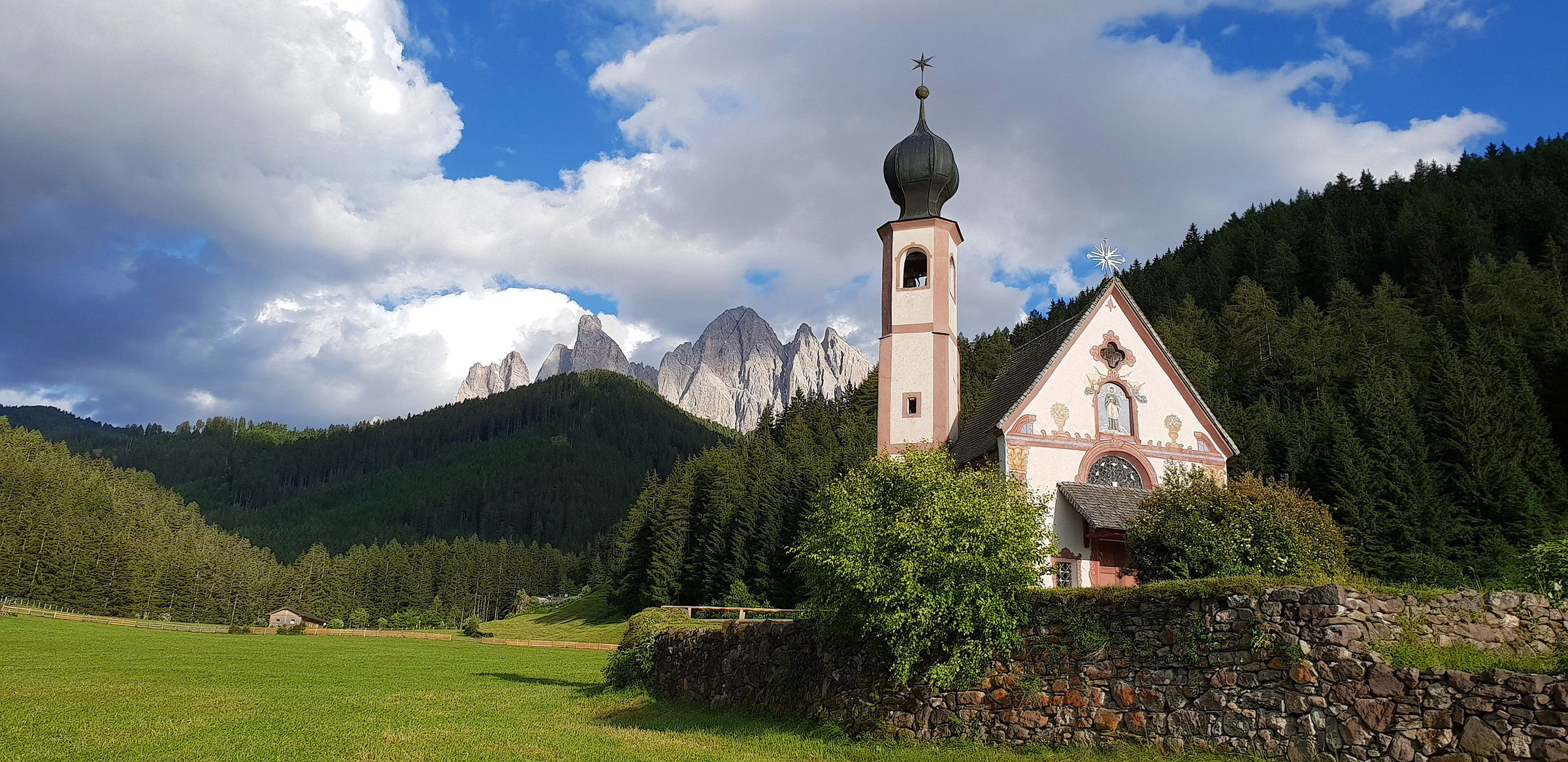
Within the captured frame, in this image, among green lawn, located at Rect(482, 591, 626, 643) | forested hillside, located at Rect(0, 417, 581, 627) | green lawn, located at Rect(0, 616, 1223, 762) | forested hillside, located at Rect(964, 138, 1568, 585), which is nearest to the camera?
green lawn, located at Rect(0, 616, 1223, 762)

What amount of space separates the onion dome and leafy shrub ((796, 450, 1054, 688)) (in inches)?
818

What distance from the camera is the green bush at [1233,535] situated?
59.9 feet

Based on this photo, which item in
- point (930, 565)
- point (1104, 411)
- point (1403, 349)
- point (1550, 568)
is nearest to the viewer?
point (1550, 568)

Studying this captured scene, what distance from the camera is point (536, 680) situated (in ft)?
92.1

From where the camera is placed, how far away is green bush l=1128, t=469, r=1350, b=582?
18250 mm

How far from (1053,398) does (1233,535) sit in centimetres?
1121

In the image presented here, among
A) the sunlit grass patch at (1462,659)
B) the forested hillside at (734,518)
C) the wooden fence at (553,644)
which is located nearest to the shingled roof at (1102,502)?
the sunlit grass patch at (1462,659)

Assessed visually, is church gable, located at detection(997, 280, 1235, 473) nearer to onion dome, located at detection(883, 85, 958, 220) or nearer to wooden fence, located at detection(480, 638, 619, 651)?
onion dome, located at detection(883, 85, 958, 220)

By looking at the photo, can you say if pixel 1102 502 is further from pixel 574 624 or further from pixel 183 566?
pixel 183 566

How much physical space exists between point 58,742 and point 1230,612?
16.4 m

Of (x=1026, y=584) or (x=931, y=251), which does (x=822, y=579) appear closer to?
(x=1026, y=584)

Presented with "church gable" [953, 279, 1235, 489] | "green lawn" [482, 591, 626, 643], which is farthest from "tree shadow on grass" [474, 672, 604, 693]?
"green lawn" [482, 591, 626, 643]

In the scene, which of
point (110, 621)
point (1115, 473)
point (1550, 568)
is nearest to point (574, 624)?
point (110, 621)

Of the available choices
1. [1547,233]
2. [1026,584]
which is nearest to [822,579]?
[1026,584]
